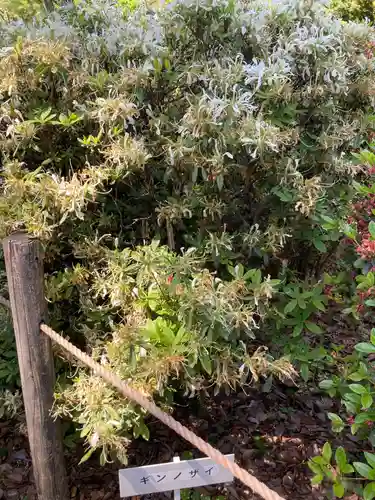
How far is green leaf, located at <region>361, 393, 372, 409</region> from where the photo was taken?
158 centimetres

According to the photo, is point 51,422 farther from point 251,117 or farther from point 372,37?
point 372,37

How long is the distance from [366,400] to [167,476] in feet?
2.19

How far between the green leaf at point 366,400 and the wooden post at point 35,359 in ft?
3.51

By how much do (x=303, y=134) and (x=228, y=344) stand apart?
0.94m

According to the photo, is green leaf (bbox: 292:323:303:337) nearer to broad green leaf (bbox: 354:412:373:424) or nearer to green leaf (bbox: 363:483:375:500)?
broad green leaf (bbox: 354:412:373:424)

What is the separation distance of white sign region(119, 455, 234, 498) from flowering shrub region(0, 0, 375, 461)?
0.15m

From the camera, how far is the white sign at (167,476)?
1.64 m

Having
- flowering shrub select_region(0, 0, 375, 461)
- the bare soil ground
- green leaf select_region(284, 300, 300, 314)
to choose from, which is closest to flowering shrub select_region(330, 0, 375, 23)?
flowering shrub select_region(0, 0, 375, 461)

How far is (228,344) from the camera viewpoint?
6.01ft

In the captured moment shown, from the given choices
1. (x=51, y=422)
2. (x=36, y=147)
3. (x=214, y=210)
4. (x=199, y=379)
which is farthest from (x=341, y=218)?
(x=51, y=422)

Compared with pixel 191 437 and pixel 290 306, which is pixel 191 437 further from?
pixel 290 306

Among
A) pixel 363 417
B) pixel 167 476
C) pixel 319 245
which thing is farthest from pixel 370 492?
pixel 319 245

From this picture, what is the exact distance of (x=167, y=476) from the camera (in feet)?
5.42

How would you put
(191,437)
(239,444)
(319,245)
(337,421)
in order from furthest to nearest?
(239,444) < (319,245) < (337,421) < (191,437)
